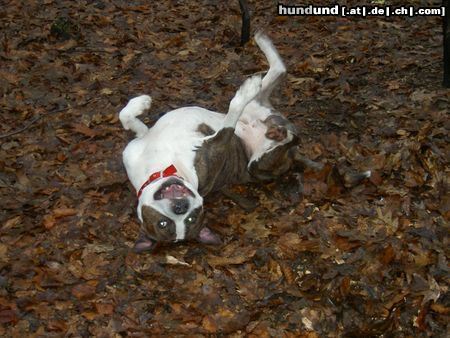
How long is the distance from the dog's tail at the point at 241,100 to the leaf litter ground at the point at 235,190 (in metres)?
0.96

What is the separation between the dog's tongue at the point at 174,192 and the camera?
15.0 feet

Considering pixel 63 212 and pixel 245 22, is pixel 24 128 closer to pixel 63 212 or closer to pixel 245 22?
pixel 63 212

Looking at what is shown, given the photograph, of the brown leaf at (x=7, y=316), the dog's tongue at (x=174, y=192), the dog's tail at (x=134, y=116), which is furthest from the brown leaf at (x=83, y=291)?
the dog's tail at (x=134, y=116)

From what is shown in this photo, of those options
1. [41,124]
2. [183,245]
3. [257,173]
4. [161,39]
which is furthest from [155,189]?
[161,39]

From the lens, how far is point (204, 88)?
289 inches

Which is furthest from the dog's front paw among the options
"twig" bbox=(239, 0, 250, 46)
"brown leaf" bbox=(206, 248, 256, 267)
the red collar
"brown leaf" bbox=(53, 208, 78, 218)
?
"twig" bbox=(239, 0, 250, 46)

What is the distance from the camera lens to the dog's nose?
4531mm

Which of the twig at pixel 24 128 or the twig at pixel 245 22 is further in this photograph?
the twig at pixel 245 22

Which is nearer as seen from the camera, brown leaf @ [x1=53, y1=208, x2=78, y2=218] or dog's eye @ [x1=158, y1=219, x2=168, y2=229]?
dog's eye @ [x1=158, y1=219, x2=168, y2=229]

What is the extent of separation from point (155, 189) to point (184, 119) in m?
1.01

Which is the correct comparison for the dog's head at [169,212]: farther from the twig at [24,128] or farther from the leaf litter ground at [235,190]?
the twig at [24,128]

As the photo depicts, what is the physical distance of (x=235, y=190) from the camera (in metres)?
5.92

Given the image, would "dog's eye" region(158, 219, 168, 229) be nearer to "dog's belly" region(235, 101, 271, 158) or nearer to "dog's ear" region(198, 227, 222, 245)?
"dog's ear" region(198, 227, 222, 245)
